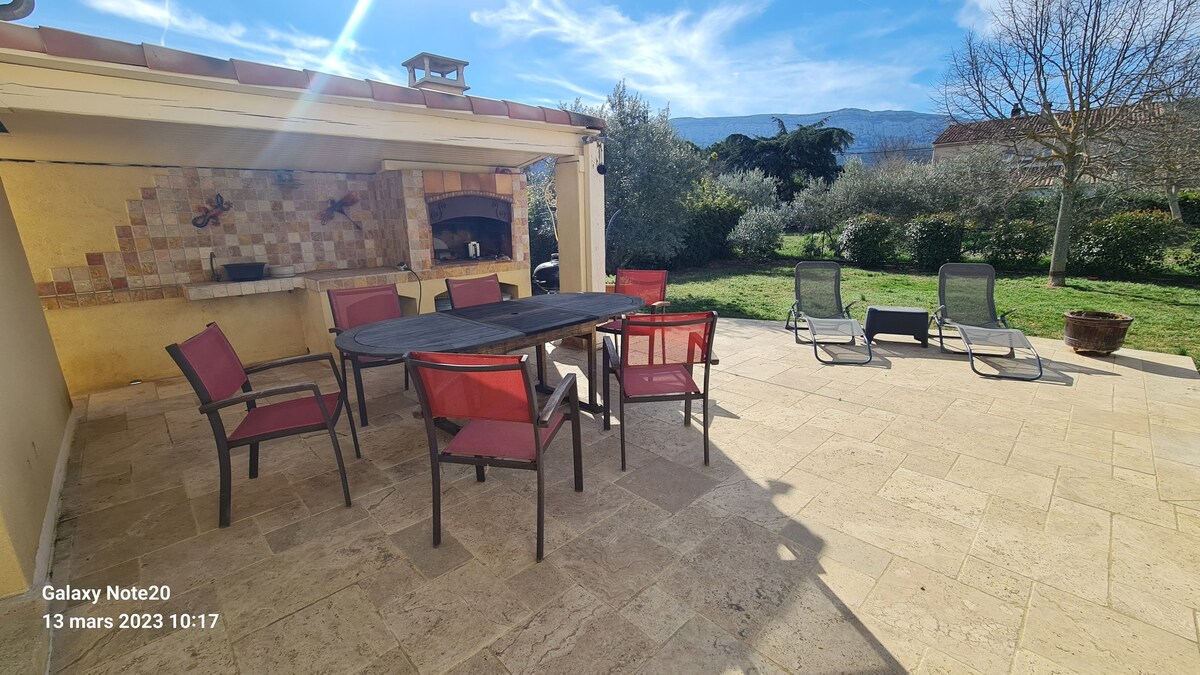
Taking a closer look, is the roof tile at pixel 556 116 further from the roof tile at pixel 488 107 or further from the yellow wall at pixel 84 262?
the yellow wall at pixel 84 262

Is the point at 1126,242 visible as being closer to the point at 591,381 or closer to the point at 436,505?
the point at 591,381

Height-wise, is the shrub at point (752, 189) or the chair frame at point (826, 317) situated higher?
the shrub at point (752, 189)

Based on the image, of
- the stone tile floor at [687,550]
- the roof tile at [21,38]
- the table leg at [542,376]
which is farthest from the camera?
the table leg at [542,376]

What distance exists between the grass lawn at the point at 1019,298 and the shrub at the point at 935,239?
666mm

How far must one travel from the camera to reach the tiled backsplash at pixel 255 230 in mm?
4289

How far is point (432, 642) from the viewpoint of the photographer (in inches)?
62.9

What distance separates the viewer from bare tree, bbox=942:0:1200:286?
6.98 meters

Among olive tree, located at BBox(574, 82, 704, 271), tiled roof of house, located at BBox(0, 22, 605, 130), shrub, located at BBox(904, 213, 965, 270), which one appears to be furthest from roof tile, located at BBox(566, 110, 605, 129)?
shrub, located at BBox(904, 213, 965, 270)

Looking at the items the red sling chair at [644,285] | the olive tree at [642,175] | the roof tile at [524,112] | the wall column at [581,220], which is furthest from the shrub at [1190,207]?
the roof tile at [524,112]

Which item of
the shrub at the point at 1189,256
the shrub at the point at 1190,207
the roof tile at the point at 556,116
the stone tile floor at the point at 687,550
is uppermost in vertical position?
the roof tile at the point at 556,116

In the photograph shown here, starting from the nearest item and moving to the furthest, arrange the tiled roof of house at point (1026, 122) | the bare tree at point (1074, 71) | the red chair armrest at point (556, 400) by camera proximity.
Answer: the red chair armrest at point (556, 400), the bare tree at point (1074, 71), the tiled roof of house at point (1026, 122)

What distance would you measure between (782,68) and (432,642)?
38.1 feet

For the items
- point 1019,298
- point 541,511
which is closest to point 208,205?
point 541,511

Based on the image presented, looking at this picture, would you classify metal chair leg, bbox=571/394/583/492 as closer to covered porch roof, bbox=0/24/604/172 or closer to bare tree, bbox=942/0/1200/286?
covered porch roof, bbox=0/24/604/172
